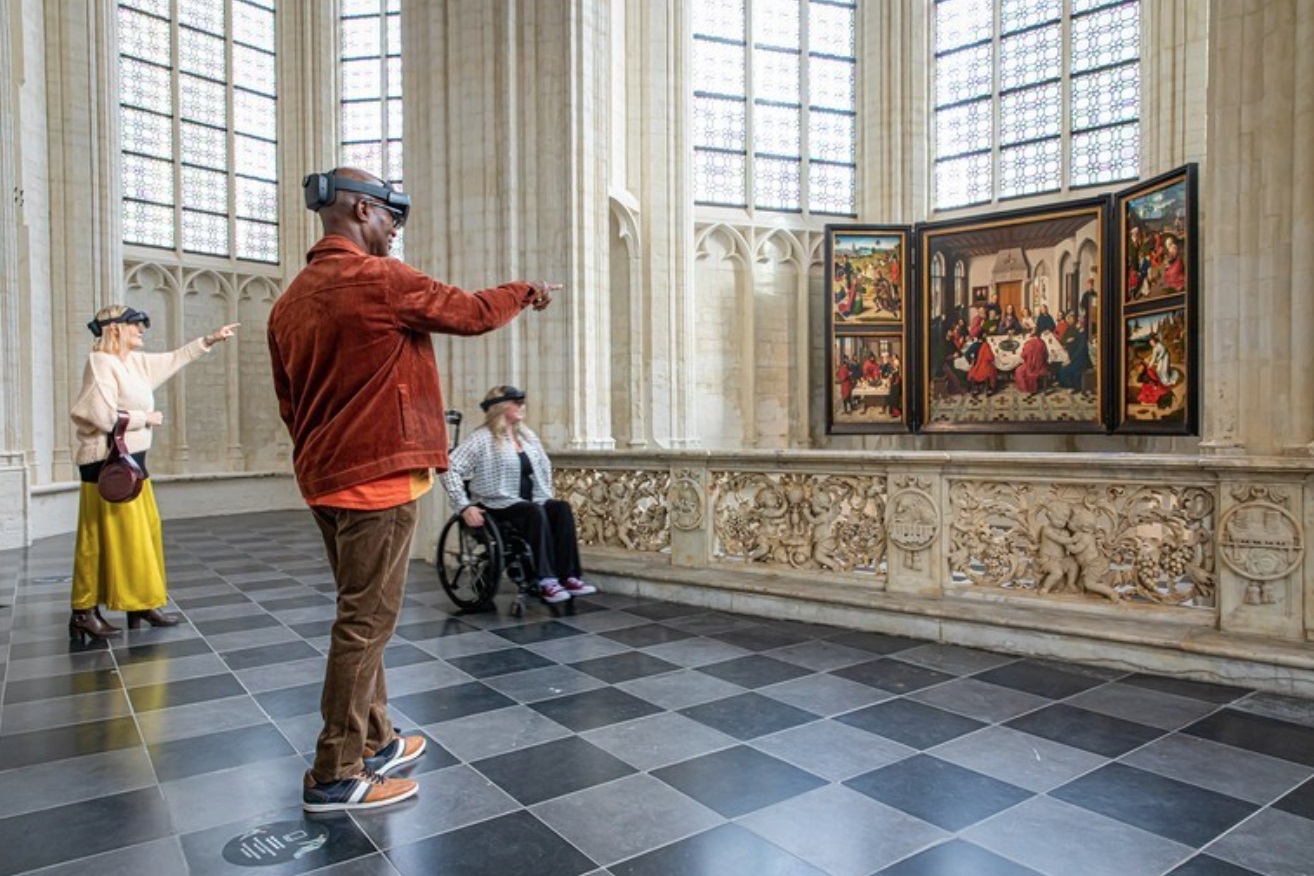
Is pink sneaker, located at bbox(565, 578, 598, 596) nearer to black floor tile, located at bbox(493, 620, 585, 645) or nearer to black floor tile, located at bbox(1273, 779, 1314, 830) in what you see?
black floor tile, located at bbox(493, 620, 585, 645)

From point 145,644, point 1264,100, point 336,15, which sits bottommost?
point 145,644

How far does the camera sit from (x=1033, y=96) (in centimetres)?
1257

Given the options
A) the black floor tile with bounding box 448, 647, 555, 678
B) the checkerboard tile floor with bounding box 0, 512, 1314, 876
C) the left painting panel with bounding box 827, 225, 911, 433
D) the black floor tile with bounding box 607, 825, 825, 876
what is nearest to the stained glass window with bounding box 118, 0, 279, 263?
the left painting panel with bounding box 827, 225, 911, 433

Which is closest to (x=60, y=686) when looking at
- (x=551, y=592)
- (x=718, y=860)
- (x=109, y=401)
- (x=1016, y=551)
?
(x=109, y=401)

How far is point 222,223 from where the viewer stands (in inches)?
580

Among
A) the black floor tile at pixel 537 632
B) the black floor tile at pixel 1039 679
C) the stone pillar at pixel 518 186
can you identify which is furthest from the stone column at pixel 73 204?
the black floor tile at pixel 1039 679

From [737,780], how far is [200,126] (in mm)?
15078

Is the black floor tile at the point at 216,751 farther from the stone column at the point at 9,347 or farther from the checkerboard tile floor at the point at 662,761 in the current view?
the stone column at the point at 9,347

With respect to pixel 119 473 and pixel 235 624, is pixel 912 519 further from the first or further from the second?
pixel 119 473

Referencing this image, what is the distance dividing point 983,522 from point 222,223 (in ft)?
45.2

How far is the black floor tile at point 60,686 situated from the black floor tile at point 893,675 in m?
3.48

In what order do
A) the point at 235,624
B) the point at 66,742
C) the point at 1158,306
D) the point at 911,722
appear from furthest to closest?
1. the point at 1158,306
2. the point at 235,624
3. the point at 911,722
4. the point at 66,742

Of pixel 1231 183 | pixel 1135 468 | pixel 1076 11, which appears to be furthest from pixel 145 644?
pixel 1076 11

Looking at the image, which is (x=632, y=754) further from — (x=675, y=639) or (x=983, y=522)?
(x=983, y=522)
